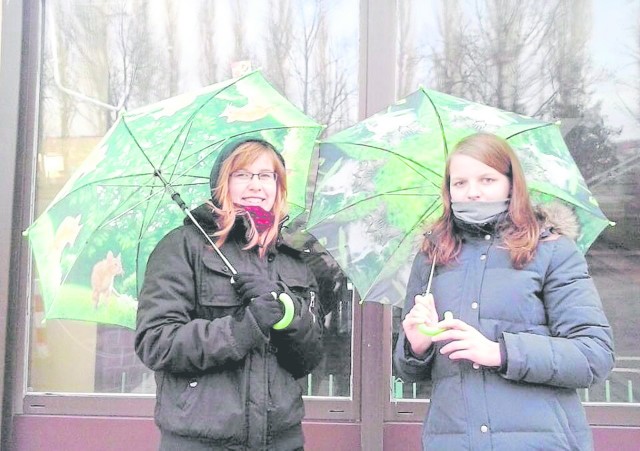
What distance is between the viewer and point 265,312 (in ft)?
6.68

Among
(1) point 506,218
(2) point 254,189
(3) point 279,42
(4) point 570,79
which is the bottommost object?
(1) point 506,218

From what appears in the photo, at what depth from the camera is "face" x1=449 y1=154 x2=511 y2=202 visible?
211 centimetres

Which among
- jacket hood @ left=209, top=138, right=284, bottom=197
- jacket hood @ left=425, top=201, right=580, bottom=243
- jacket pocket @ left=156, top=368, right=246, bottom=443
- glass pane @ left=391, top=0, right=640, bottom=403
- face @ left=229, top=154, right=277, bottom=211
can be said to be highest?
glass pane @ left=391, top=0, right=640, bottom=403

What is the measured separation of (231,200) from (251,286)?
1.16 ft

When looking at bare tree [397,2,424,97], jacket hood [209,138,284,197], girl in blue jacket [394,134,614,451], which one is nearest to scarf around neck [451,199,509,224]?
girl in blue jacket [394,134,614,451]

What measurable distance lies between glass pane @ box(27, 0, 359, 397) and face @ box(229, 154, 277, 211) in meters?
1.65

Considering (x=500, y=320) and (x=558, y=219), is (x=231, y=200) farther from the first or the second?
(x=558, y=219)

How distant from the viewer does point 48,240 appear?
8.00 feet

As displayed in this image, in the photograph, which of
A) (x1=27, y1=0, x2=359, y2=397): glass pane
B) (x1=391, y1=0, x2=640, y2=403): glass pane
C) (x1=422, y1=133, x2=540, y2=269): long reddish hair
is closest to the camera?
(x1=422, y1=133, x2=540, y2=269): long reddish hair

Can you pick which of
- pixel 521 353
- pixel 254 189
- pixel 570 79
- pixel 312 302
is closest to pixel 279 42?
pixel 570 79

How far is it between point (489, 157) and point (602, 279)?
2077 mm

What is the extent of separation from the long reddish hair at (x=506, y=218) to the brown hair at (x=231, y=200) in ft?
1.77

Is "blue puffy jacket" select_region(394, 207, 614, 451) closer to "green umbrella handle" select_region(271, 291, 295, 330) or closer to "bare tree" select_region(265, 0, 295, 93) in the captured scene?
"green umbrella handle" select_region(271, 291, 295, 330)

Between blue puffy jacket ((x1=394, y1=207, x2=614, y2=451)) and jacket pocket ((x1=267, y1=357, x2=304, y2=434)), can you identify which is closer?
blue puffy jacket ((x1=394, y1=207, x2=614, y2=451))
